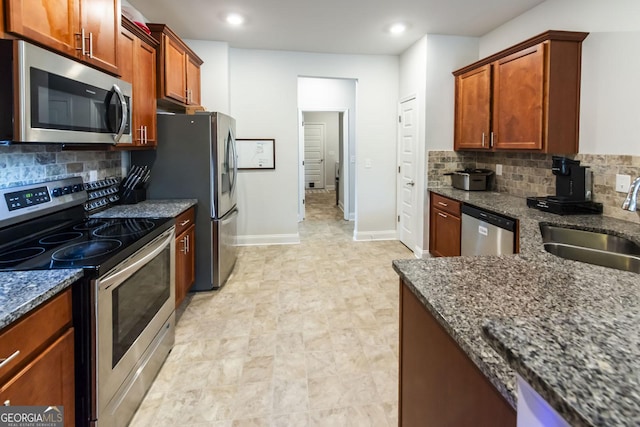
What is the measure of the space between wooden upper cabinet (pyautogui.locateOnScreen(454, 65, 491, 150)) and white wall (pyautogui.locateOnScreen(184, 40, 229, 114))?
2775mm

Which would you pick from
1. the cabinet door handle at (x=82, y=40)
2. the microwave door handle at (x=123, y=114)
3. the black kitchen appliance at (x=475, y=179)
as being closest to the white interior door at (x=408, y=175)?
the black kitchen appliance at (x=475, y=179)

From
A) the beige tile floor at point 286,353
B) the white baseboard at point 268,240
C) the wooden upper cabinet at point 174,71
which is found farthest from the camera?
the white baseboard at point 268,240

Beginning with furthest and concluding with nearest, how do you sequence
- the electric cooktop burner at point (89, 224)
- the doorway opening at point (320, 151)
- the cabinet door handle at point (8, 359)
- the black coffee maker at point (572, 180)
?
the doorway opening at point (320, 151) → the black coffee maker at point (572, 180) → the electric cooktop burner at point (89, 224) → the cabinet door handle at point (8, 359)

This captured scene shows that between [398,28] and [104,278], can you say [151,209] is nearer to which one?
[104,278]

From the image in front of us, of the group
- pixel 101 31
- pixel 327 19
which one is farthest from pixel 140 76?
pixel 327 19

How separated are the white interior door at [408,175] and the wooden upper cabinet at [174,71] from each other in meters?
2.62

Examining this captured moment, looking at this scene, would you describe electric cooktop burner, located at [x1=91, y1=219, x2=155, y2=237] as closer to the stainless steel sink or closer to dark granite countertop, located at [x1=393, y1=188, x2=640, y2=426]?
dark granite countertop, located at [x1=393, y1=188, x2=640, y2=426]

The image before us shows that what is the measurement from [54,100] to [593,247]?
3.01 m

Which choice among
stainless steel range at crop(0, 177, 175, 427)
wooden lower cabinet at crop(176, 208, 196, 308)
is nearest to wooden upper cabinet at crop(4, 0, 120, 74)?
stainless steel range at crop(0, 177, 175, 427)

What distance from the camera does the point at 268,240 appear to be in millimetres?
5379

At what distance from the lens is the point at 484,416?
35.1 inches

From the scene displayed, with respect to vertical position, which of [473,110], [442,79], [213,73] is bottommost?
[473,110]

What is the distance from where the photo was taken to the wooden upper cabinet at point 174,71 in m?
3.35

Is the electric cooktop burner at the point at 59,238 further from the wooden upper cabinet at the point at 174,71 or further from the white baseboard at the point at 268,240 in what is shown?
the white baseboard at the point at 268,240
